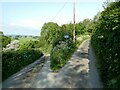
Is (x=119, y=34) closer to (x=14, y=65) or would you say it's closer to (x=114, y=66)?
(x=114, y=66)

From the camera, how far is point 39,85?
12328mm

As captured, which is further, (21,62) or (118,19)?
(21,62)

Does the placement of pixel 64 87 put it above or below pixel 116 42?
below

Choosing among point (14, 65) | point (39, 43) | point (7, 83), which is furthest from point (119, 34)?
point (39, 43)

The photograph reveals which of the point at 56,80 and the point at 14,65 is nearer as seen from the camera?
the point at 56,80

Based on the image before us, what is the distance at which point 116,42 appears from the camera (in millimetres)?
8008

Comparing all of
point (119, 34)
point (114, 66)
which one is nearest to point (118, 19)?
point (119, 34)

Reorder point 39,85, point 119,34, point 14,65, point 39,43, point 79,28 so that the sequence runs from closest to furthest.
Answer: point 119,34 < point 39,85 < point 14,65 < point 39,43 < point 79,28

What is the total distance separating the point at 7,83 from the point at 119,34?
23.4 feet

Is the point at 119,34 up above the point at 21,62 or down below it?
above

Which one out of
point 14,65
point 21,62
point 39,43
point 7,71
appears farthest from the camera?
point 39,43

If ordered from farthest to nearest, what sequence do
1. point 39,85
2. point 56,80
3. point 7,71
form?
point 7,71 → point 56,80 → point 39,85

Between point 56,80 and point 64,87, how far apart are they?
5.81 ft

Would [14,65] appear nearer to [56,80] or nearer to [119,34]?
[56,80]
